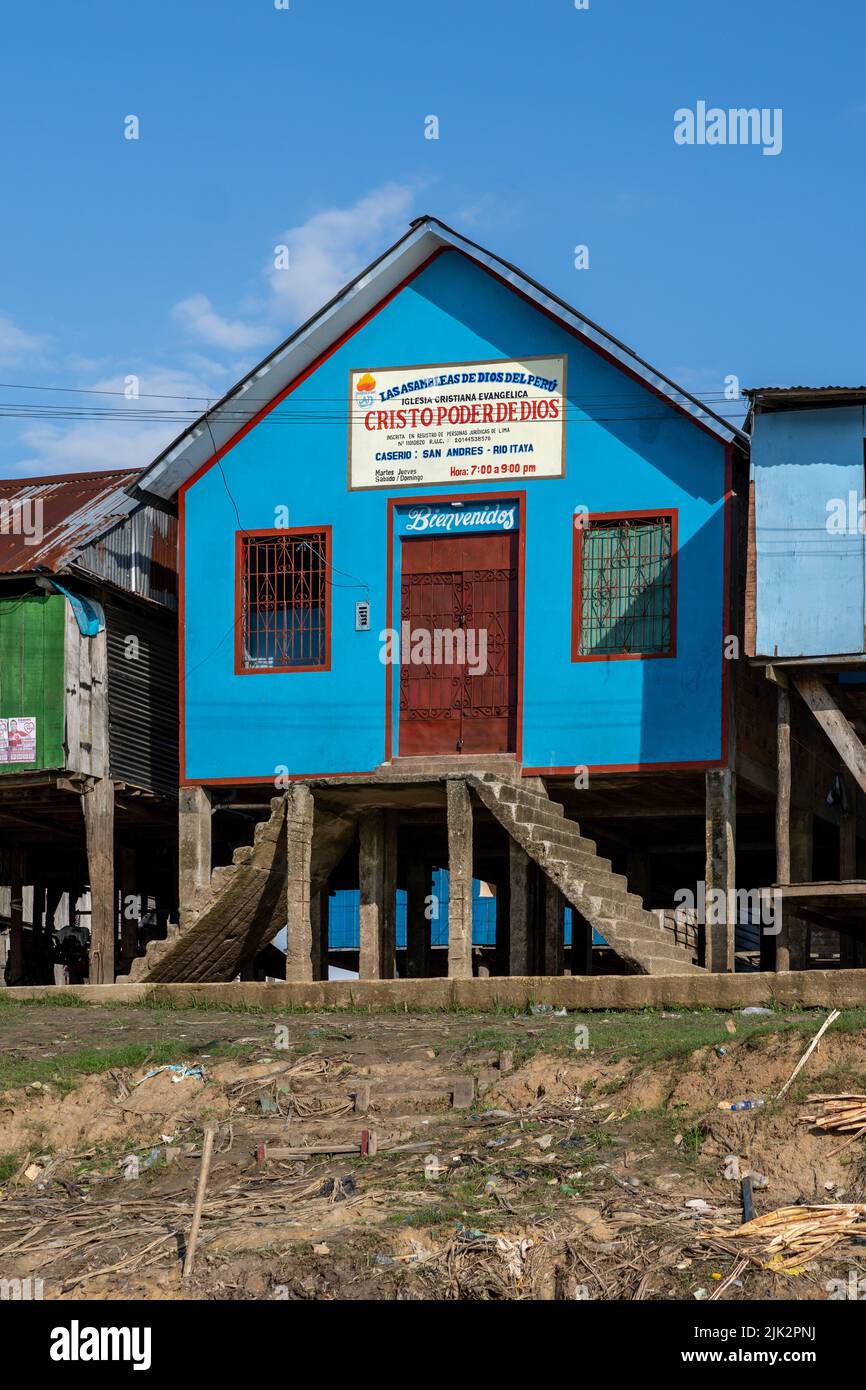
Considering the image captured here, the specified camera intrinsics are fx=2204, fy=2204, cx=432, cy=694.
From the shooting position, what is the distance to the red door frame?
27672 millimetres

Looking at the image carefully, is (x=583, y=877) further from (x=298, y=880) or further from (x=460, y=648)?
(x=460, y=648)

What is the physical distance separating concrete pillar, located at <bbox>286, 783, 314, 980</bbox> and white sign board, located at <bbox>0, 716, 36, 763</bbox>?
12.4ft

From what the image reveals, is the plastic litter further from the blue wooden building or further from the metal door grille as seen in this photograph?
the metal door grille

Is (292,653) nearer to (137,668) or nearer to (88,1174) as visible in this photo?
(137,668)

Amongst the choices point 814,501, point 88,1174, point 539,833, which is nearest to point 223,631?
point 539,833

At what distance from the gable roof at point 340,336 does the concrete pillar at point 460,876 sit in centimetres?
554

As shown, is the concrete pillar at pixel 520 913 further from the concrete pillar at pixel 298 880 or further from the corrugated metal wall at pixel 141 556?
the corrugated metal wall at pixel 141 556

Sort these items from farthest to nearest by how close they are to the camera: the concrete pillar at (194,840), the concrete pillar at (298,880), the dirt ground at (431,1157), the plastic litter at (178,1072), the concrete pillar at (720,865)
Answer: the concrete pillar at (194,840) < the concrete pillar at (298,880) < the concrete pillar at (720,865) < the plastic litter at (178,1072) < the dirt ground at (431,1157)

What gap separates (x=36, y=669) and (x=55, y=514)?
3.03m

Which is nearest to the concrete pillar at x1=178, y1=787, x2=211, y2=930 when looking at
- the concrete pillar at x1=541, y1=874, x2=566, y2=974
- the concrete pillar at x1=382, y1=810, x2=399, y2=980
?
the concrete pillar at x1=382, y1=810, x2=399, y2=980

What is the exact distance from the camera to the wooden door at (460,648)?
28.0 m

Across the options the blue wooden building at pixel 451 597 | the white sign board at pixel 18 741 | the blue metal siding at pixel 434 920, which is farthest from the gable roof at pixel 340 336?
the blue metal siding at pixel 434 920

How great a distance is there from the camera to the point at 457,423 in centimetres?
2828

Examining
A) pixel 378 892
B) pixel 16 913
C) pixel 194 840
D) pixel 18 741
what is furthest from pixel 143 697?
pixel 16 913
